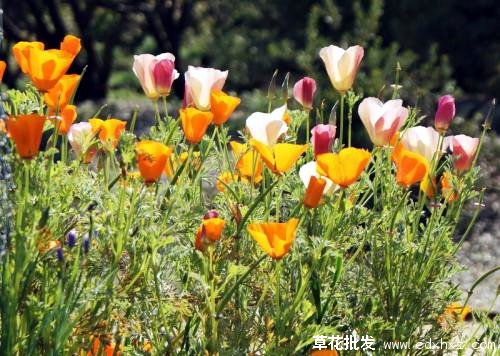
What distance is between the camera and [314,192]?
2178mm

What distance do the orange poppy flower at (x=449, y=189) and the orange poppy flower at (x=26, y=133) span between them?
2.73ft

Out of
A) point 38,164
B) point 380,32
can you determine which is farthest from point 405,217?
point 380,32

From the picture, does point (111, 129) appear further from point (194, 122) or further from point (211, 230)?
point (211, 230)

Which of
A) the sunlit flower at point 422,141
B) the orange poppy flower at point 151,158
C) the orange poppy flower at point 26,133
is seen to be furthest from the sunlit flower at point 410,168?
the orange poppy flower at point 26,133

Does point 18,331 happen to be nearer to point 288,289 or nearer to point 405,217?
point 288,289

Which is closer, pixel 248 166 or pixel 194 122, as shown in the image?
pixel 194 122

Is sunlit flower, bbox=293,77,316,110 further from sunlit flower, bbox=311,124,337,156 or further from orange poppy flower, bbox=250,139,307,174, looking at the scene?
orange poppy flower, bbox=250,139,307,174

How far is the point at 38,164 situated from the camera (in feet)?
7.58

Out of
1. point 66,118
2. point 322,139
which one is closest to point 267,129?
point 322,139

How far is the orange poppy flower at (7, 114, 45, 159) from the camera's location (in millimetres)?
2082

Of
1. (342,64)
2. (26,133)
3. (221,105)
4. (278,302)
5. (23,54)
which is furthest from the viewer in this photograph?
(342,64)

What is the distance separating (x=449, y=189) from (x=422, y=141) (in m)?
0.12

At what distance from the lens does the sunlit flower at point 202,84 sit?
2.50m

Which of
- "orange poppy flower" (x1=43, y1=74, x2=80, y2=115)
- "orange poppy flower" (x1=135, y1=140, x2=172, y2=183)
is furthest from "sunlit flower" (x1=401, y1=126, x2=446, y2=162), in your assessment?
"orange poppy flower" (x1=43, y1=74, x2=80, y2=115)
